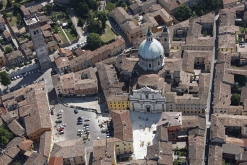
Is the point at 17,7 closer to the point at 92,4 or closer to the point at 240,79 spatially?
the point at 92,4

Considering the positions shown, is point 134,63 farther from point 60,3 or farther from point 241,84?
point 60,3

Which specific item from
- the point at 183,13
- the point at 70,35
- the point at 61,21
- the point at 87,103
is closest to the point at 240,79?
the point at 183,13

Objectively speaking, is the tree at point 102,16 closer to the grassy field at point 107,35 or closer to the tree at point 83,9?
the grassy field at point 107,35

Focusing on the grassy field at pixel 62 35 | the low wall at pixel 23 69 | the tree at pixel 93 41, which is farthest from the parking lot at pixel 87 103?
the grassy field at pixel 62 35

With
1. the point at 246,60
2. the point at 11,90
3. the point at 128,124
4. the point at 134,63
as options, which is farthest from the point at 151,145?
the point at 11,90

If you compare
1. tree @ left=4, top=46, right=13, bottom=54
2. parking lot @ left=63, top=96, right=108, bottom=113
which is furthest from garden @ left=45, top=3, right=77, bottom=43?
parking lot @ left=63, top=96, right=108, bottom=113
